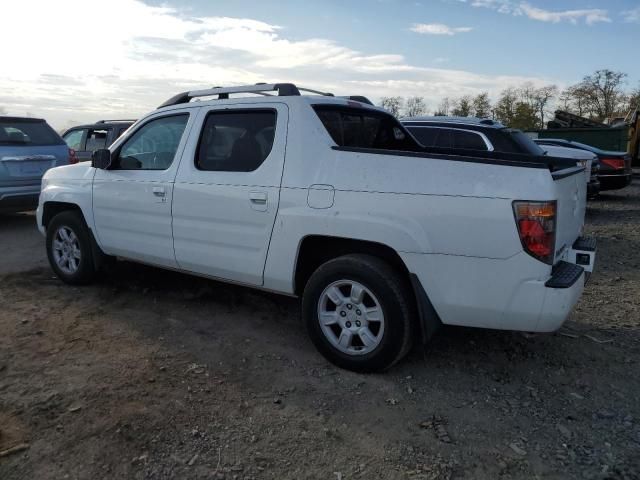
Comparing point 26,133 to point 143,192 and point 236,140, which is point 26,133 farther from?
point 236,140

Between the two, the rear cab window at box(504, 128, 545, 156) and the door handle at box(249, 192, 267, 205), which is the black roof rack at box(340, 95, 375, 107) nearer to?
the door handle at box(249, 192, 267, 205)

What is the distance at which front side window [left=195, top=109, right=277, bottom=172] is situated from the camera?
4012 millimetres

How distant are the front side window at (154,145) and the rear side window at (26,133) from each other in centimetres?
455

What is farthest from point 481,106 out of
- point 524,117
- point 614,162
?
point 614,162

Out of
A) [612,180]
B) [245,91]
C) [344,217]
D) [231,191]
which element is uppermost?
[245,91]

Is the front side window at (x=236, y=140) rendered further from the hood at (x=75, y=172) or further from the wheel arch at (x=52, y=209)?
the wheel arch at (x=52, y=209)

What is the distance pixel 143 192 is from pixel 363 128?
193 cm

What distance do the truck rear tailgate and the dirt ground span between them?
2.95 feet

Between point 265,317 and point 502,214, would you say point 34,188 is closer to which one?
point 265,317

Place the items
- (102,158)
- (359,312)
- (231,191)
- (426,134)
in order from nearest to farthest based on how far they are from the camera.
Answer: (359,312)
(231,191)
(102,158)
(426,134)

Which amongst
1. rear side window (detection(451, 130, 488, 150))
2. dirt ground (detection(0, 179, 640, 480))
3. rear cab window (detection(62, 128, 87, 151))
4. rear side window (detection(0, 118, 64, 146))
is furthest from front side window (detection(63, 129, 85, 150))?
rear side window (detection(451, 130, 488, 150))

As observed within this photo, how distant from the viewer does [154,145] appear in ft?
15.6

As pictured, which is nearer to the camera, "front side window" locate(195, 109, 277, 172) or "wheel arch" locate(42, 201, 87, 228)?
"front side window" locate(195, 109, 277, 172)

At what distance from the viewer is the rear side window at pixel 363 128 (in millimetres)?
4008
